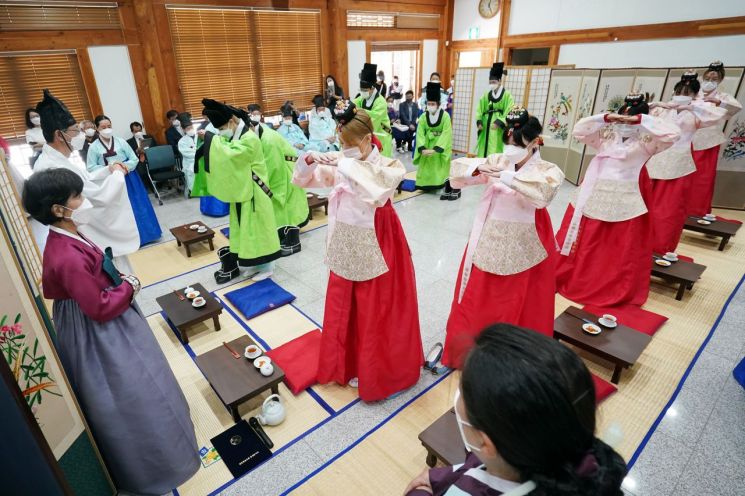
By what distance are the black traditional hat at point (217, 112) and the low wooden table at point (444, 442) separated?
2989 millimetres

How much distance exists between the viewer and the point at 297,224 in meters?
5.22

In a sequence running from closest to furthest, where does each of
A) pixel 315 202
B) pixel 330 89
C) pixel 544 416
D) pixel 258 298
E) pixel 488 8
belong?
pixel 544 416 → pixel 258 298 → pixel 315 202 → pixel 330 89 → pixel 488 8

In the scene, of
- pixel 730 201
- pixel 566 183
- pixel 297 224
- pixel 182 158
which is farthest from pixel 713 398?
pixel 182 158

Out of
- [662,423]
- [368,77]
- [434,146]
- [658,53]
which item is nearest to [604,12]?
[658,53]

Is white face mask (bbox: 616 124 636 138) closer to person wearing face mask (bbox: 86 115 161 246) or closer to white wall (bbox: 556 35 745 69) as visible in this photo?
person wearing face mask (bbox: 86 115 161 246)

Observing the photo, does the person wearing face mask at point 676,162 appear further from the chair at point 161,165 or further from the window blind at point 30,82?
the window blind at point 30,82

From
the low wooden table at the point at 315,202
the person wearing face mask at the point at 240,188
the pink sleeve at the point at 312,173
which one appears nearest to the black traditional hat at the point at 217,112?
the person wearing face mask at the point at 240,188

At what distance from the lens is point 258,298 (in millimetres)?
4121

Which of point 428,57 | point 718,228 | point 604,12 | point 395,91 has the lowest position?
point 718,228

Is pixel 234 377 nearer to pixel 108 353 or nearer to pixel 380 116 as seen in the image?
pixel 108 353

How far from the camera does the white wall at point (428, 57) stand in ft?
38.6

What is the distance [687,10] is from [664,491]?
876cm

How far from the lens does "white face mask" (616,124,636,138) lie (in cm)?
332

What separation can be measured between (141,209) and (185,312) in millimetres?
2432
